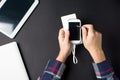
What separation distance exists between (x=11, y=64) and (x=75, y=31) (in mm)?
271

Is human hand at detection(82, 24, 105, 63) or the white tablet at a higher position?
the white tablet

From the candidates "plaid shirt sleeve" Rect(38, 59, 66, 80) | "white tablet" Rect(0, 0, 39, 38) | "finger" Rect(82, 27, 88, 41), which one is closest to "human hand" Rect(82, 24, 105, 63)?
"finger" Rect(82, 27, 88, 41)

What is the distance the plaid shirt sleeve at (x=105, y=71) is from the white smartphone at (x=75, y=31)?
0.41 ft

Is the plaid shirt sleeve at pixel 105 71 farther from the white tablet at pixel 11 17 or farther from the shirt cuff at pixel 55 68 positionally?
the white tablet at pixel 11 17

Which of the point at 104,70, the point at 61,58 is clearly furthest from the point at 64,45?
the point at 104,70

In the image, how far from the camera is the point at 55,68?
0.94 metres

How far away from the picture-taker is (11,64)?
100 centimetres

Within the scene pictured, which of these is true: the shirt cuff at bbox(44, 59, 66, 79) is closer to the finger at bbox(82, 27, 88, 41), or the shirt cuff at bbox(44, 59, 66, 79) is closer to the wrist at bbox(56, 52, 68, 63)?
the wrist at bbox(56, 52, 68, 63)

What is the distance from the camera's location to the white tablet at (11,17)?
103 centimetres

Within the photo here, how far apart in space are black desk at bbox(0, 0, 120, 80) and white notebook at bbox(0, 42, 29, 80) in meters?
0.02

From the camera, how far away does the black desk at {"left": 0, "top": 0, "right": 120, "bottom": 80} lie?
101 centimetres

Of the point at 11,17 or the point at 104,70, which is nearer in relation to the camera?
the point at 104,70

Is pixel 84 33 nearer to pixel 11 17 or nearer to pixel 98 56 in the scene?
pixel 98 56

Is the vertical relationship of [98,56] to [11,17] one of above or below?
below
